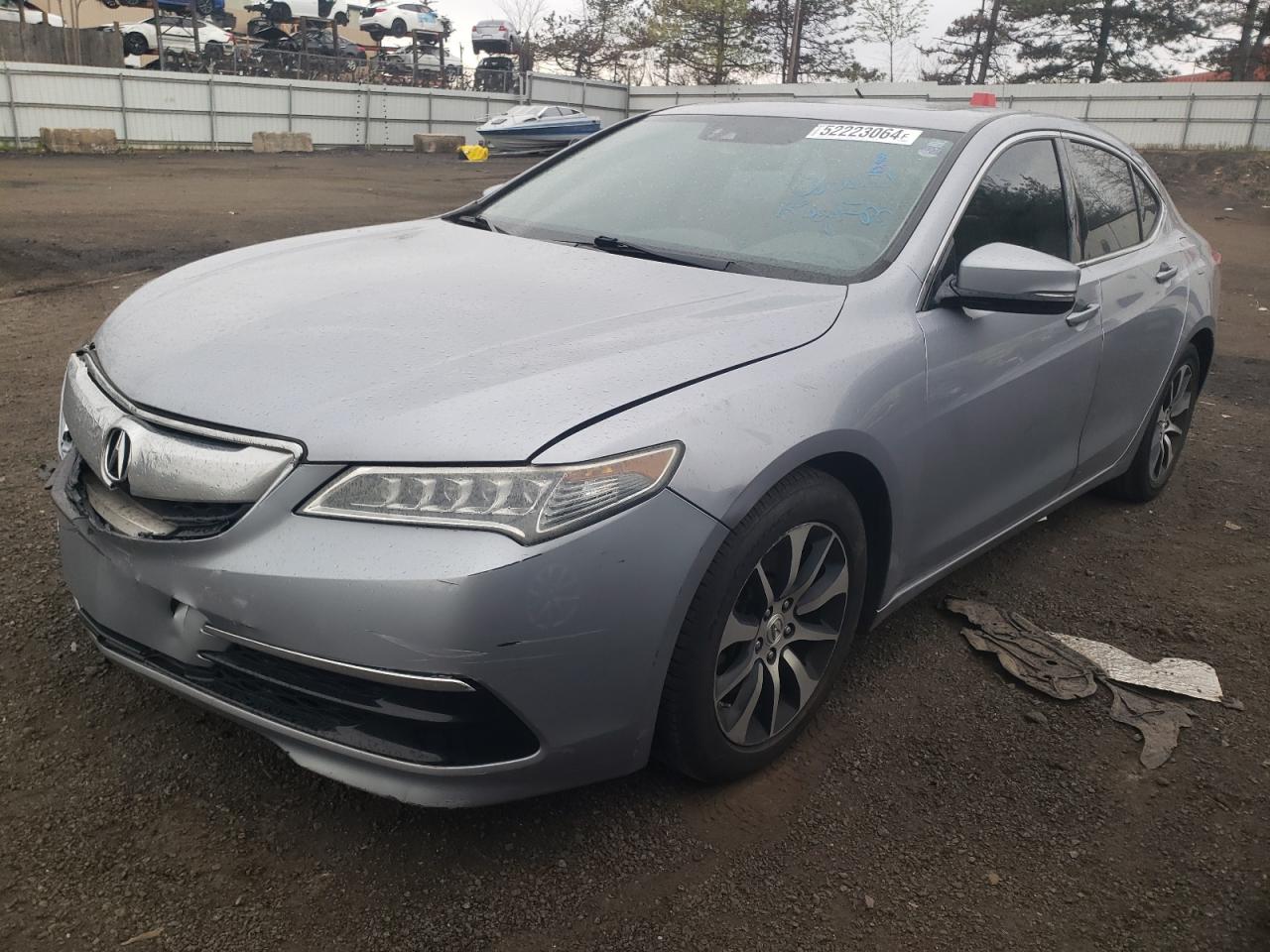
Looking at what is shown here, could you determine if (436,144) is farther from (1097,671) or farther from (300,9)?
(1097,671)

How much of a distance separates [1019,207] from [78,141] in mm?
26006

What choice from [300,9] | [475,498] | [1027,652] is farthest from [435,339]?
[300,9]

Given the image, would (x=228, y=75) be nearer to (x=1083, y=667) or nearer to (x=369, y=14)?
(x=369, y=14)

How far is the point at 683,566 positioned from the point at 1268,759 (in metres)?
1.95

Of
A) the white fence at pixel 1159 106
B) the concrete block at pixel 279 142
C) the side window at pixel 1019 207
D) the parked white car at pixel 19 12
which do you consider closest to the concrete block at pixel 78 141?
the concrete block at pixel 279 142

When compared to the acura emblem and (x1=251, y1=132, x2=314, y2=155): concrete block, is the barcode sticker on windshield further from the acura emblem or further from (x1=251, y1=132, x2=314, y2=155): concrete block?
(x1=251, y1=132, x2=314, y2=155): concrete block

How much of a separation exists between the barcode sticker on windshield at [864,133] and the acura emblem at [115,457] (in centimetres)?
232

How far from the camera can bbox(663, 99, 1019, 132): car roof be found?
11.6ft

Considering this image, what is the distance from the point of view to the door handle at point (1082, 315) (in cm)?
355

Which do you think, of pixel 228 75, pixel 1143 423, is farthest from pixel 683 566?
pixel 228 75

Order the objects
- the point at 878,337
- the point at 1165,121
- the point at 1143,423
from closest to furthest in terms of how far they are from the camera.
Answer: the point at 878,337
the point at 1143,423
the point at 1165,121

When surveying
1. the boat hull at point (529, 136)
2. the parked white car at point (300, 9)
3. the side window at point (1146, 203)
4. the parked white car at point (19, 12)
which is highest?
the parked white car at point (300, 9)

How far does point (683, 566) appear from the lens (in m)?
2.21

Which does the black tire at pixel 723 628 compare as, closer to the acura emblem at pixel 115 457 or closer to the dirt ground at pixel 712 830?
the dirt ground at pixel 712 830
